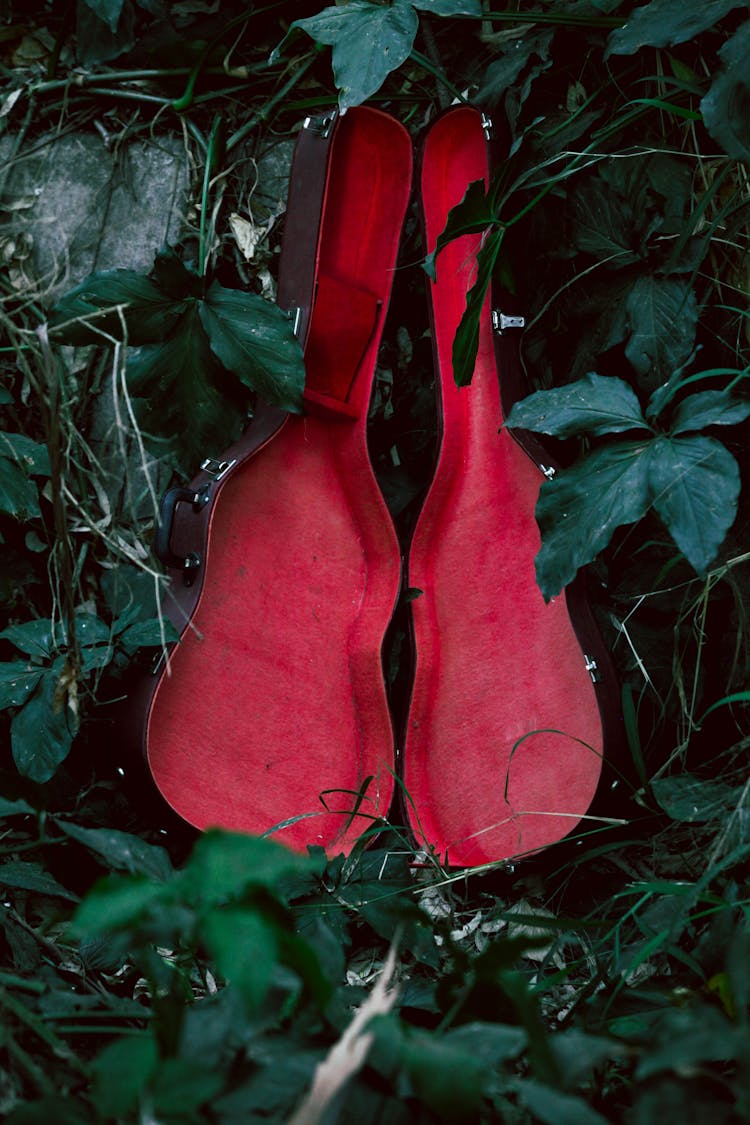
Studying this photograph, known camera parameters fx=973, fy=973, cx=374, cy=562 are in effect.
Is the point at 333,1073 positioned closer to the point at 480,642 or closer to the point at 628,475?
the point at 628,475

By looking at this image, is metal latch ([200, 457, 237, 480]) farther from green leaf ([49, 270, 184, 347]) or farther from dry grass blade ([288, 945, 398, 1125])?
dry grass blade ([288, 945, 398, 1125])

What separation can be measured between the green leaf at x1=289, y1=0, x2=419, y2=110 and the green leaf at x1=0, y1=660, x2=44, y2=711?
0.81m

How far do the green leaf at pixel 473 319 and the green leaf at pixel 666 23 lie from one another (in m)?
0.26

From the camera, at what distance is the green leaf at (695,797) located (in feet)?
3.57

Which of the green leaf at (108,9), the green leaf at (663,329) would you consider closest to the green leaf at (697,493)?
the green leaf at (663,329)

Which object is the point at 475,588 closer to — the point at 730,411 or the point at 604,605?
the point at 604,605

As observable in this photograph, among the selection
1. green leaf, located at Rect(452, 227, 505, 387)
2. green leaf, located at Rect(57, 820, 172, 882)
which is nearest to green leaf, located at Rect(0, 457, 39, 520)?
green leaf, located at Rect(452, 227, 505, 387)

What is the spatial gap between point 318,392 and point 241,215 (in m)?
0.36

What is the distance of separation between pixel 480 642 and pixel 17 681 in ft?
2.04

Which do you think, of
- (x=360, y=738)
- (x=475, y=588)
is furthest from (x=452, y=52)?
(x=360, y=738)

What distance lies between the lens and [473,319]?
1.23 meters

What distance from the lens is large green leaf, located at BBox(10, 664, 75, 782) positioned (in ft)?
3.93

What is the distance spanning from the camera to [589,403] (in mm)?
1140

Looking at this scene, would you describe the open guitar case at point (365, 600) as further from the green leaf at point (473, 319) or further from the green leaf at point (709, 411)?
the green leaf at point (709, 411)
